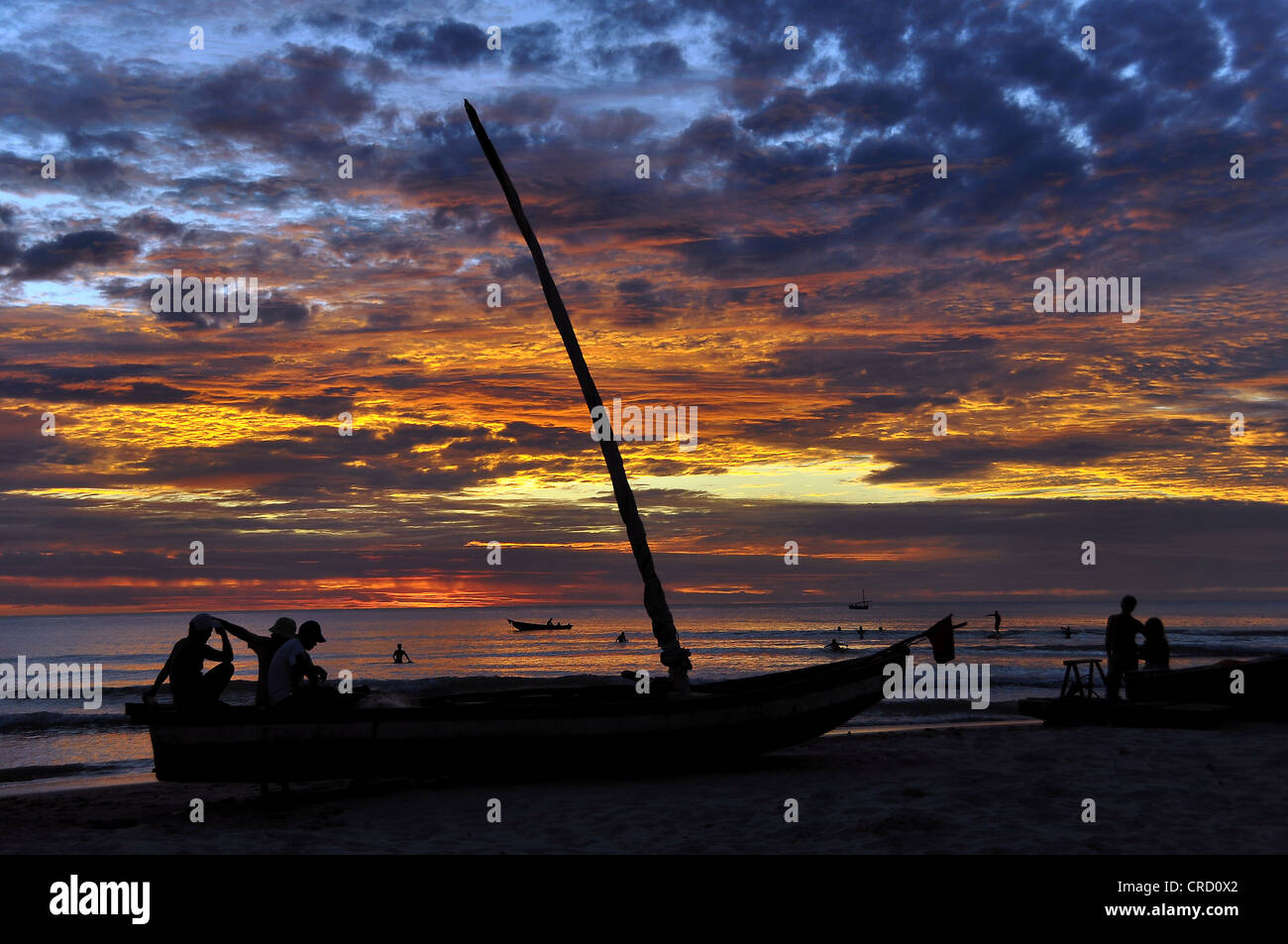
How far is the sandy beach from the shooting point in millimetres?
10062

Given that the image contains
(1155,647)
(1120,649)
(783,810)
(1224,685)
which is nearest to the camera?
(783,810)

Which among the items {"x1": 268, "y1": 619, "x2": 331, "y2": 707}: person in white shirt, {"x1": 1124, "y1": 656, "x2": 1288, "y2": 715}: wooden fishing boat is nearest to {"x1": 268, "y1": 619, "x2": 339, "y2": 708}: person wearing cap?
{"x1": 268, "y1": 619, "x2": 331, "y2": 707}: person in white shirt

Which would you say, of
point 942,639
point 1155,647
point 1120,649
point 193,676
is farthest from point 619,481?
point 1155,647

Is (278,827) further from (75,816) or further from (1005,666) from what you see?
(1005,666)

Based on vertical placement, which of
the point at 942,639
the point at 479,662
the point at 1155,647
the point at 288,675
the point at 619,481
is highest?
the point at 619,481

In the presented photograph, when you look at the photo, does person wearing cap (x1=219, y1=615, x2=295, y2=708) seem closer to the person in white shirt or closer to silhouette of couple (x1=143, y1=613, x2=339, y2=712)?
silhouette of couple (x1=143, y1=613, x2=339, y2=712)

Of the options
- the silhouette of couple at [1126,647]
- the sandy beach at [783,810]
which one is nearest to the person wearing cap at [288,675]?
the sandy beach at [783,810]

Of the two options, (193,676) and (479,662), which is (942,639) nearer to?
(193,676)

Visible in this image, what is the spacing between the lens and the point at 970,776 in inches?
531

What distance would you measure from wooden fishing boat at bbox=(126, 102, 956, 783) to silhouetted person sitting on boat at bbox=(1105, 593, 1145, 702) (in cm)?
627

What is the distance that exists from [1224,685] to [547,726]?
14.4 metres

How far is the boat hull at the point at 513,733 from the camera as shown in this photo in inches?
509

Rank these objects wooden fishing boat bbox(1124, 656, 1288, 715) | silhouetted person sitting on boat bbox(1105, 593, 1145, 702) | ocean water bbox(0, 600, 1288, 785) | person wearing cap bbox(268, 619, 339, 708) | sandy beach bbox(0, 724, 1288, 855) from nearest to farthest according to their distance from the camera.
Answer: sandy beach bbox(0, 724, 1288, 855) < person wearing cap bbox(268, 619, 339, 708) < silhouetted person sitting on boat bbox(1105, 593, 1145, 702) < wooden fishing boat bbox(1124, 656, 1288, 715) < ocean water bbox(0, 600, 1288, 785)

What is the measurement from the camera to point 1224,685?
1952 cm
